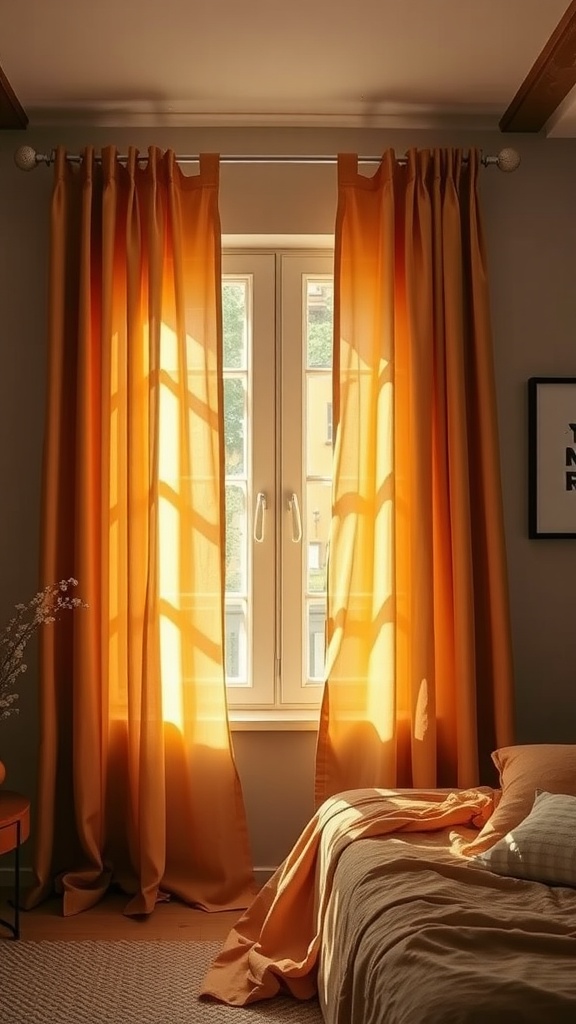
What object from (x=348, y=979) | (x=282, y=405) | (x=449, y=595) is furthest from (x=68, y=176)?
(x=348, y=979)

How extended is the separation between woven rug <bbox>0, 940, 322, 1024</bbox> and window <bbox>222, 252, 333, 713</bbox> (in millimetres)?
991

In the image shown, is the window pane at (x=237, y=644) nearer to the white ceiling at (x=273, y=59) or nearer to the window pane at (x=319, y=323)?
the window pane at (x=319, y=323)

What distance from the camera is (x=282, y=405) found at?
12.7ft

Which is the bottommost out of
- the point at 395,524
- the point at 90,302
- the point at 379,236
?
the point at 395,524

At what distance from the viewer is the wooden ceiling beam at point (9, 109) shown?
136 inches

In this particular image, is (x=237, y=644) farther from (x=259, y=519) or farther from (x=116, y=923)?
(x=116, y=923)

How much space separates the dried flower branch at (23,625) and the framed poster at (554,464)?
5.39ft

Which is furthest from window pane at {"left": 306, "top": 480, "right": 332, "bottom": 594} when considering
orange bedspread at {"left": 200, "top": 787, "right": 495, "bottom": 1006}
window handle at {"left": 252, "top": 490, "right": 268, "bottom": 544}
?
orange bedspread at {"left": 200, "top": 787, "right": 495, "bottom": 1006}

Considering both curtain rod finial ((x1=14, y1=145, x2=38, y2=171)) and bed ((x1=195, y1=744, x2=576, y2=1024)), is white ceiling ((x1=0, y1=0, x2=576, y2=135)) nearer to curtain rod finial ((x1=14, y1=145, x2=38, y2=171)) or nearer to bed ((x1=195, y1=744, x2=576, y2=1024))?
curtain rod finial ((x1=14, y1=145, x2=38, y2=171))

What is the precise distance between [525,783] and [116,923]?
4.78 feet

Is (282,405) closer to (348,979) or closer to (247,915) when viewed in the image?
(247,915)

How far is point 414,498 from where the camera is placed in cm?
356

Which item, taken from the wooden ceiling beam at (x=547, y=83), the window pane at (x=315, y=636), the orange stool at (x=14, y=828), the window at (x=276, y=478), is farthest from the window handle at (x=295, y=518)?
the wooden ceiling beam at (x=547, y=83)

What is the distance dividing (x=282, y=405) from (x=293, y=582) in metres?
0.65
